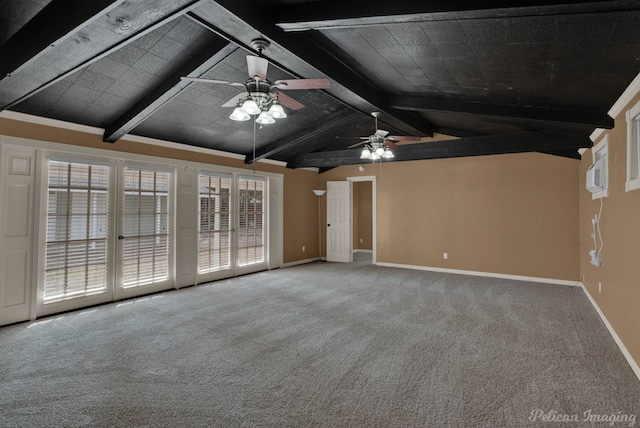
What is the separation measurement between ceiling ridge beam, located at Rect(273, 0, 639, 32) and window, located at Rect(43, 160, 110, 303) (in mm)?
3599

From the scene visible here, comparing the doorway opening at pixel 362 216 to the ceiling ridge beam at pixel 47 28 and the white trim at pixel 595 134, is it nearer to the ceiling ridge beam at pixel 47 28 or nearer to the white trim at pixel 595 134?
the white trim at pixel 595 134

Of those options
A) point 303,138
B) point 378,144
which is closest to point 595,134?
point 378,144

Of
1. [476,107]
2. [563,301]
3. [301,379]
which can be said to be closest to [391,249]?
[563,301]

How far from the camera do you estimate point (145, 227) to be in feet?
17.3

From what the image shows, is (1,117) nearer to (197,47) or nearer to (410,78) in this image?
(197,47)

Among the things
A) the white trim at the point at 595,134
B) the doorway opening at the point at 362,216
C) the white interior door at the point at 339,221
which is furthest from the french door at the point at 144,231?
the doorway opening at the point at 362,216

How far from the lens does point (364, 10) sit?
2.33m

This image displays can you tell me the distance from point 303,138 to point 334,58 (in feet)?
9.51

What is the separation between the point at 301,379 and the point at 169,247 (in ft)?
12.6

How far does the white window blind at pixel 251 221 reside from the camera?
22.7 feet

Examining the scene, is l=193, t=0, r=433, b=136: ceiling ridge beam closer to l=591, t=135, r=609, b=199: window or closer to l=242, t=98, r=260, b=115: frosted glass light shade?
l=242, t=98, r=260, b=115: frosted glass light shade

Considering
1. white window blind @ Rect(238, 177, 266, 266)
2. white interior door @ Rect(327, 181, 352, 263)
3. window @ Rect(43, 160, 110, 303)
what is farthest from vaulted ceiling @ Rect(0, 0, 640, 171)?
white interior door @ Rect(327, 181, 352, 263)

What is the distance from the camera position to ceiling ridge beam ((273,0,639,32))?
185 cm

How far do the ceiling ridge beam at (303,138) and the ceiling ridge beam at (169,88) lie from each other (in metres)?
2.45
